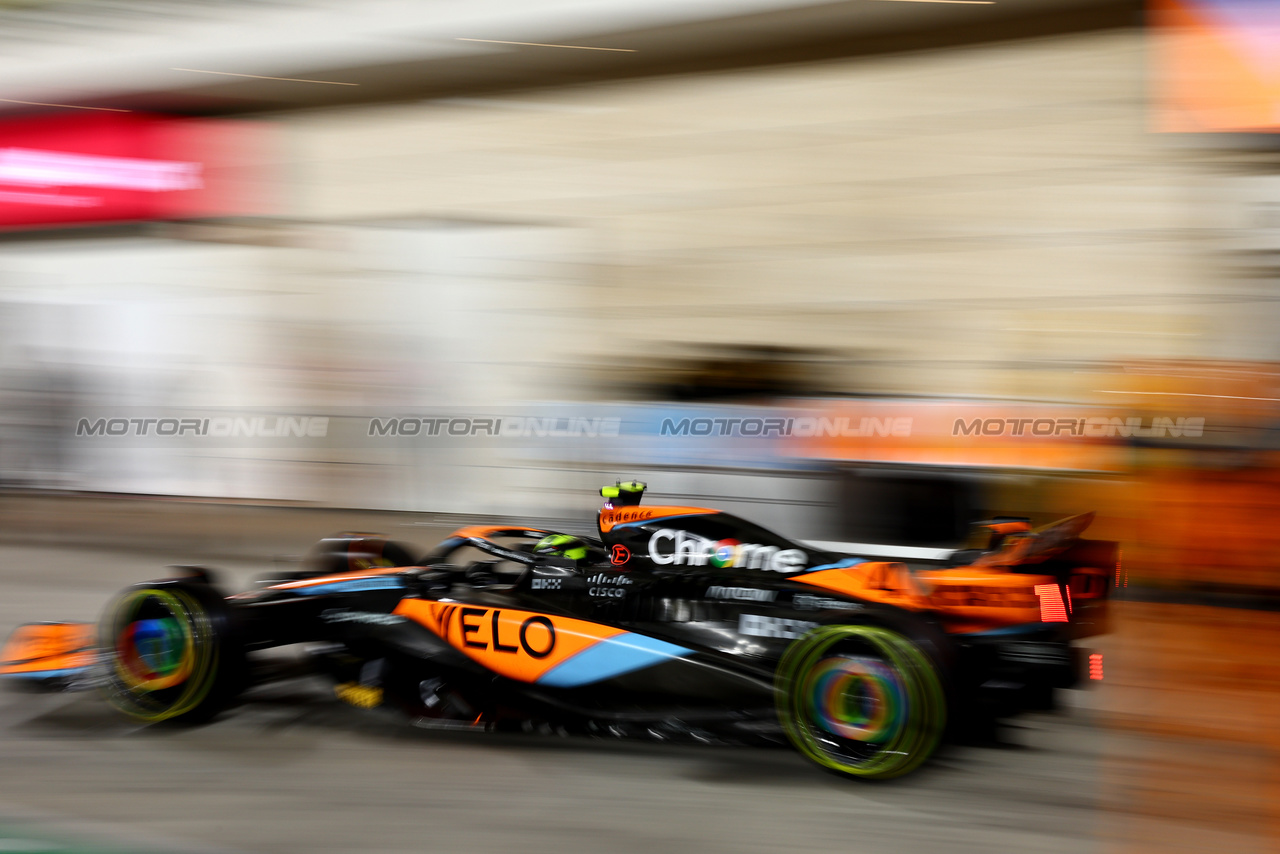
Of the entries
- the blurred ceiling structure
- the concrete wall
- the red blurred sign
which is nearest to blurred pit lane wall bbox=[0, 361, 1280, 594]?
the concrete wall

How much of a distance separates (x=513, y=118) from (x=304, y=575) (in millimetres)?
6413

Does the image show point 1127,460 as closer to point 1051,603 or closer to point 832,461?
point 832,461

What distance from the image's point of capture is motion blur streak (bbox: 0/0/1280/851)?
633cm

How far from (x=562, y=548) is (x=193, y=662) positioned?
1355 mm

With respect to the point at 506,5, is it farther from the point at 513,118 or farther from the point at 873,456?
the point at 873,456

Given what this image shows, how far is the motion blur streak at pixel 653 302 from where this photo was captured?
6332 mm

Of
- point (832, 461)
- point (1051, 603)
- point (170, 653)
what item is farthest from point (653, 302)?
point (170, 653)

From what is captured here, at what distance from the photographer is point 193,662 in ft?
12.8

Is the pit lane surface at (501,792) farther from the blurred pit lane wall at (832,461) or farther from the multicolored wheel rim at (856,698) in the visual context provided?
the blurred pit lane wall at (832,461)

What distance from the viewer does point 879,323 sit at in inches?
327

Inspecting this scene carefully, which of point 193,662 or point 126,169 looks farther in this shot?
point 126,169

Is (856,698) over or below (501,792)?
over

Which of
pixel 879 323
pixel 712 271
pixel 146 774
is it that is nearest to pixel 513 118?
pixel 712 271

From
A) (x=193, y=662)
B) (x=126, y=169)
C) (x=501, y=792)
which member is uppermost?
(x=126, y=169)
